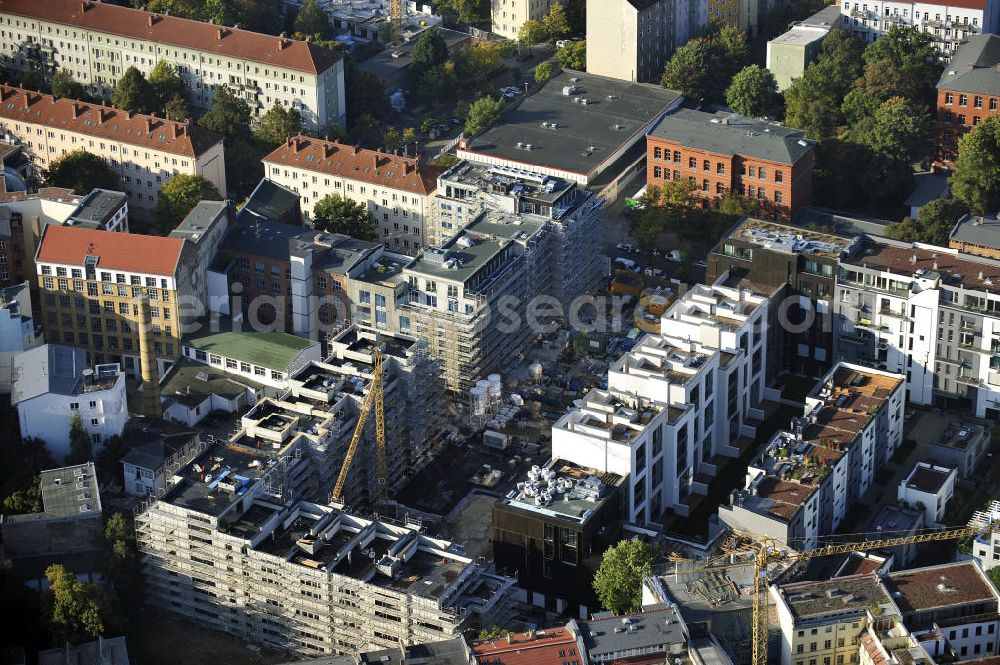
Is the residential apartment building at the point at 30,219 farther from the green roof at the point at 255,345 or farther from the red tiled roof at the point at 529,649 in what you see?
the red tiled roof at the point at 529,649

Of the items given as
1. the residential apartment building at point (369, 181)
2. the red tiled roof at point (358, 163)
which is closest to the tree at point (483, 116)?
the red tiled roof at point (358, 163)

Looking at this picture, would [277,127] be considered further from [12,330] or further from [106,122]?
[12,330]

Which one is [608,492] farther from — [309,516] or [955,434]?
[955,434]

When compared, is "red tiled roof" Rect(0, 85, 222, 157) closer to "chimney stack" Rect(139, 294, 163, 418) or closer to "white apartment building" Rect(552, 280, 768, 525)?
"chimney stack" Rect(139, 294, 163, 418)

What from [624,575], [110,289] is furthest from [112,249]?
[624,575]

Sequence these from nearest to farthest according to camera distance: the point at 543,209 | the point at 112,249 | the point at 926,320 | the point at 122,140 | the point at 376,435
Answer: the point at 376,435, the point at 926,320, the point at 112,249, the point at 543,209, the point at 122,140

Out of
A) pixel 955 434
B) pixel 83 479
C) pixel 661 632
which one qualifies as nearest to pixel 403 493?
pixel 83 479
